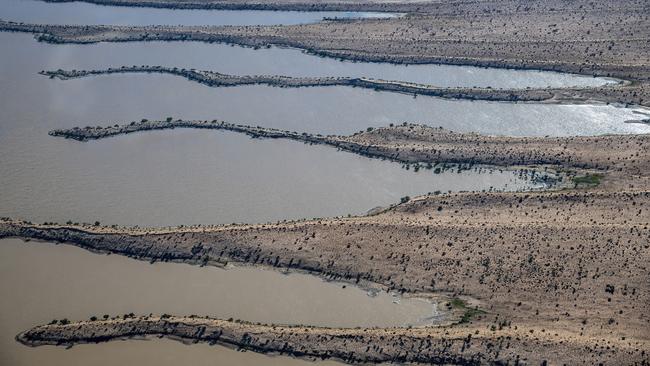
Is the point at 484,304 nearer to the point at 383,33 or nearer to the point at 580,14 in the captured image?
the point at 383,33

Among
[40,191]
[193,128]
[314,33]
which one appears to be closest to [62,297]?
[40,191]

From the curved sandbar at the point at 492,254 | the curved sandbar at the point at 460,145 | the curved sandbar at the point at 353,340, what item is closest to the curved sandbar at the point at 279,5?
the curved sandbar at the point at 460,145

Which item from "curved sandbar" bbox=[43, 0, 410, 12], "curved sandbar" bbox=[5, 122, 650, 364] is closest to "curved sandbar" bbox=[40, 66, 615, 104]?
"curved sandbar" bbox=[5, 122, 650, 364]

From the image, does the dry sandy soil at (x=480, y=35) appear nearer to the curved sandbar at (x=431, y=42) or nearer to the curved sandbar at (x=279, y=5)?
the curved sandbar at (x=431, y=42)

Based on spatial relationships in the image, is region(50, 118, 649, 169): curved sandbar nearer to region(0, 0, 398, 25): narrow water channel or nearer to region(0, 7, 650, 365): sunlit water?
region(0, 7, 650, 365): sunlit water

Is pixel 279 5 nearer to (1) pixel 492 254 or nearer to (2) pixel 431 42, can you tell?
(2) pixel 431 42

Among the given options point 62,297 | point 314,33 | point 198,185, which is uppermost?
point 314,33
